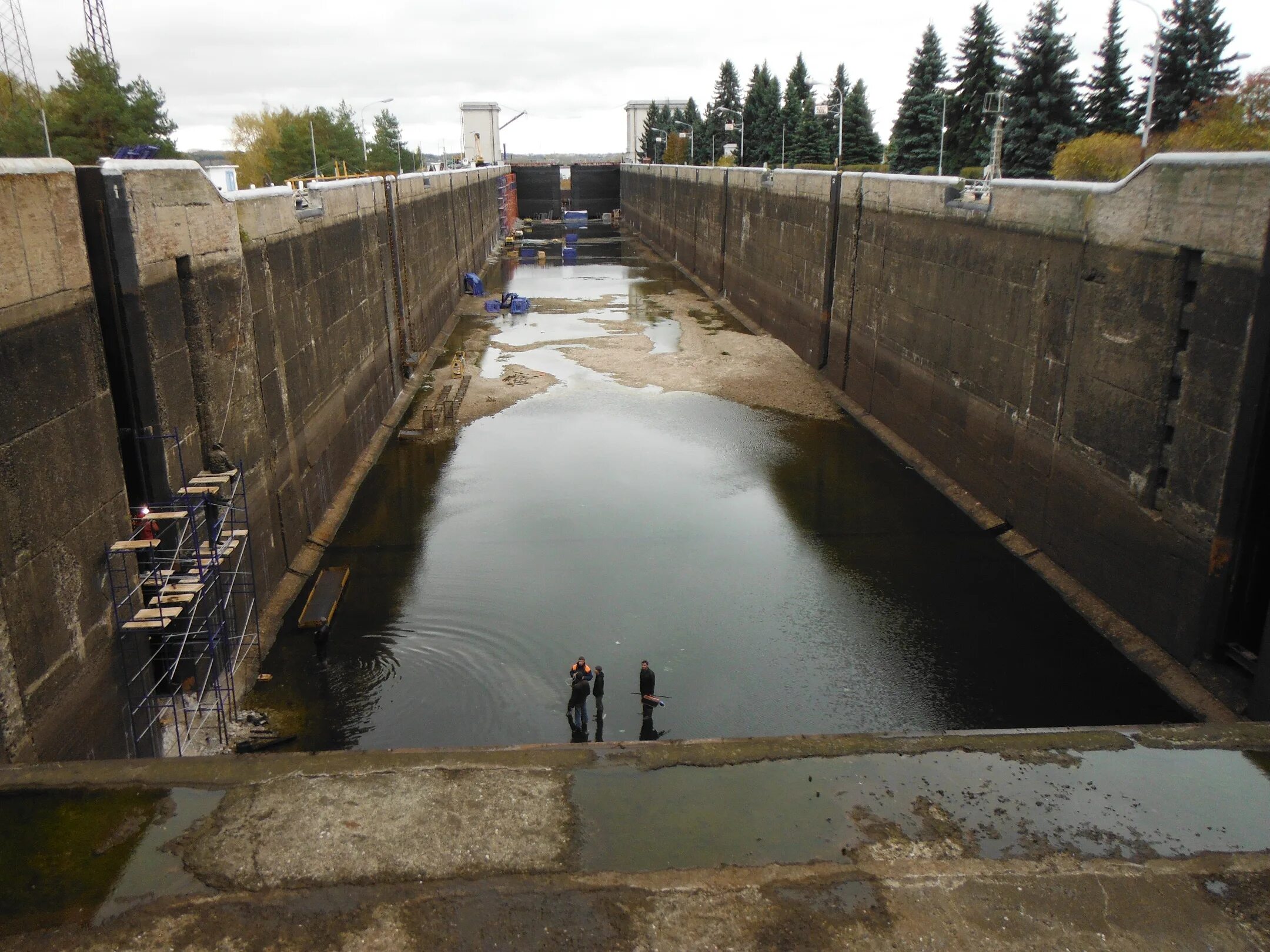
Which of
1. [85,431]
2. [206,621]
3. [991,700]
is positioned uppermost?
[85,431]

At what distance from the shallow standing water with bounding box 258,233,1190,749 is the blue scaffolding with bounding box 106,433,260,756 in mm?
951

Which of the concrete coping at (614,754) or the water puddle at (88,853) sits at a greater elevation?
the water puddle at (88,853)

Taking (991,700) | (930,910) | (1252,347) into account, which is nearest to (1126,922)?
(930,910)

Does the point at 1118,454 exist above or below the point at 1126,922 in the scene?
above

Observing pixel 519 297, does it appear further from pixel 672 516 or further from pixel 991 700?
pixel 991 700

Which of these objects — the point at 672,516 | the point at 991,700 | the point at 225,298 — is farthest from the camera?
the point at 672,516

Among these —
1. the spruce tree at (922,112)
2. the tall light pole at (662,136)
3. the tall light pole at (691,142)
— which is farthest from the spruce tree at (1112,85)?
the tall light pole at (662,136)

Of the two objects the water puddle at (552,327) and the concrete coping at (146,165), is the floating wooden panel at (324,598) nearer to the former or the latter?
the concrete coping at (146,165)

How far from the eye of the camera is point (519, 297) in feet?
136

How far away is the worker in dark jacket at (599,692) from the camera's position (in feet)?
38.1

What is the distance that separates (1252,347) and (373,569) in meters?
13.0

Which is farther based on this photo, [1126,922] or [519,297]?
[519,297]

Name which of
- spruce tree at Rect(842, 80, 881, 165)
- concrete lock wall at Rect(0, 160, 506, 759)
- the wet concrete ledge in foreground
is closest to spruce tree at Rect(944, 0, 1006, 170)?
spruce tree at Rect(842, 80, 881, 165)

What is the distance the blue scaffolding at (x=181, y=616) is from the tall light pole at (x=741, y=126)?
6167 centimetres
